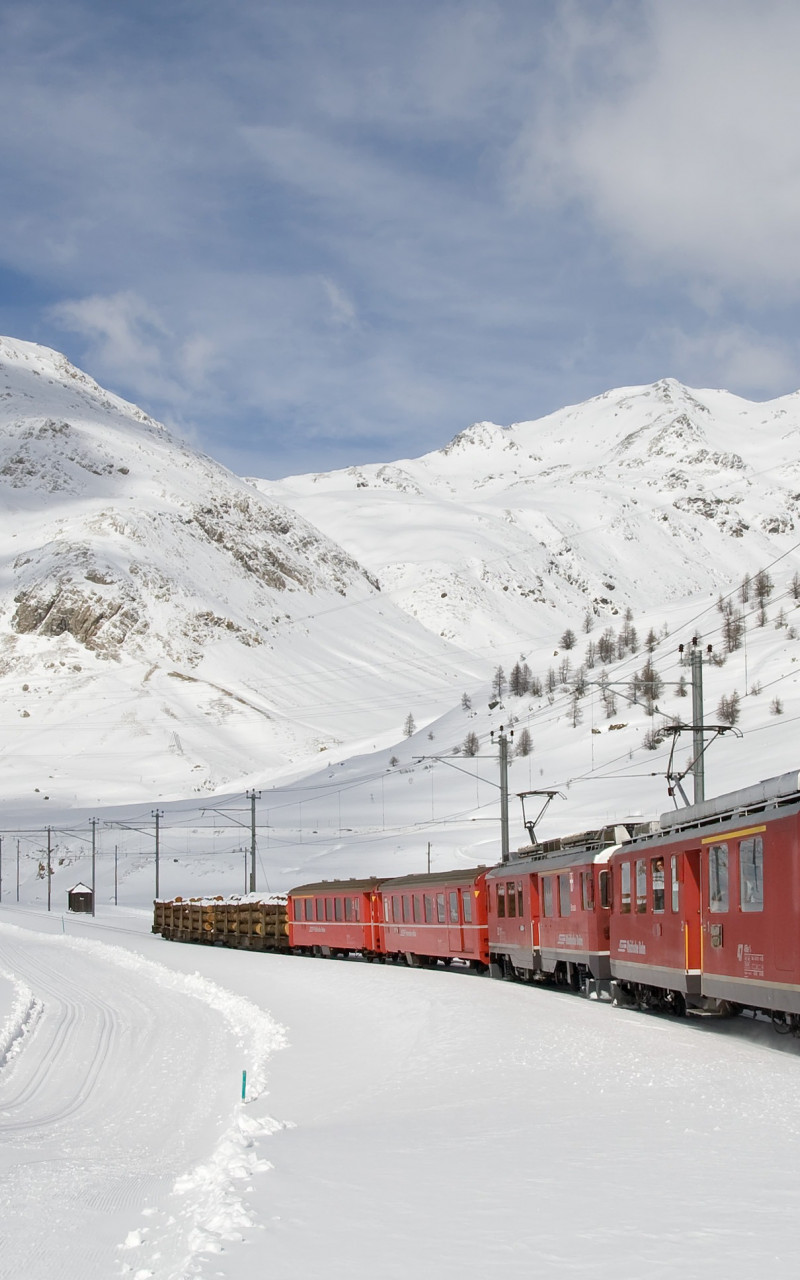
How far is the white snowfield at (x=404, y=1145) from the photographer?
7891 millimetres

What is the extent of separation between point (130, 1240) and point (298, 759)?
135 metres

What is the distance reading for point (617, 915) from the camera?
23.5m

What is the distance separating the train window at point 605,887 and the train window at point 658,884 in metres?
3.21

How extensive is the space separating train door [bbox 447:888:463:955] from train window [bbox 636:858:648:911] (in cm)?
1233

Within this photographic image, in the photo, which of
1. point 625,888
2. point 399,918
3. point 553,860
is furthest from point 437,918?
point 625,888

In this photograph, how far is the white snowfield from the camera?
7891mm

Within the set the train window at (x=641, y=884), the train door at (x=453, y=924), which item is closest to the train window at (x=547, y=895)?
the train window at (x=641, y=884)

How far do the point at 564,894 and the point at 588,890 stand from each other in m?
1.57

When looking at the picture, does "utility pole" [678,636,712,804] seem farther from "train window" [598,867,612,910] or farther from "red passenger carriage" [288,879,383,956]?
"red passenger carriage" [288,879,383,956]

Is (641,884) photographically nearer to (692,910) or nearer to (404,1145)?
(692,910)

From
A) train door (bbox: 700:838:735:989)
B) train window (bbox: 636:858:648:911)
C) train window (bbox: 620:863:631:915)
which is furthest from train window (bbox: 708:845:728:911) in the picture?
train window (bbox: 620:863:631:915)

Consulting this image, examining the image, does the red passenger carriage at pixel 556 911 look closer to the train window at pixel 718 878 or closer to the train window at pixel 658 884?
the train window at pixel 658 884

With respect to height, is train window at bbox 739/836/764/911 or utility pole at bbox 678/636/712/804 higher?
utility pole at bbox 678/636/712/804

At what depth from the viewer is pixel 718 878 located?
60.1ft
